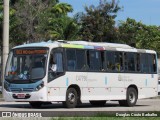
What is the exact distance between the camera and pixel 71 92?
77.7 ft

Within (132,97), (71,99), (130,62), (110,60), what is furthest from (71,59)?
(132,97)

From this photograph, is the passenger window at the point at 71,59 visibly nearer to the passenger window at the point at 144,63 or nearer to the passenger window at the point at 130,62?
the passenger window at the point at 130,62

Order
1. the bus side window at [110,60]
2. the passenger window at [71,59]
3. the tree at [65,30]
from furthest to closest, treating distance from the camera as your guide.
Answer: the tree at [65,30] → the bus side window at [110,60] → the passenger window at [71,59]

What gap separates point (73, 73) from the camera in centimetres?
2372

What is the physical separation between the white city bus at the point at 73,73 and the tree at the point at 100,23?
78.1 feet

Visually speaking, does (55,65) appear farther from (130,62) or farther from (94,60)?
(130,62)

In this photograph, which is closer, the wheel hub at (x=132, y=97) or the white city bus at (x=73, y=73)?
the white city bus at (x=73, y=73)

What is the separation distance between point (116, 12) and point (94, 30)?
288cm

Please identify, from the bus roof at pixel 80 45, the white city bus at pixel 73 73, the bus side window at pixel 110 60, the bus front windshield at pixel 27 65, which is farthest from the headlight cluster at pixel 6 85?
the bus side window at pixel 110 60

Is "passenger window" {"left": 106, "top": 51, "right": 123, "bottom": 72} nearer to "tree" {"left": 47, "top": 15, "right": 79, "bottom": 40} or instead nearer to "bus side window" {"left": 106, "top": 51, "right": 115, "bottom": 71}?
"bus side window" {"left": 106, "top": 51, "right": 115, "bottom": 71}

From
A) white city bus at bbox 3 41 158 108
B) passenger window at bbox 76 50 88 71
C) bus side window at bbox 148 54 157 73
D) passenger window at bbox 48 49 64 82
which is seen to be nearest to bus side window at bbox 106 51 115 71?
white city bus at bbox 3 41 158 108

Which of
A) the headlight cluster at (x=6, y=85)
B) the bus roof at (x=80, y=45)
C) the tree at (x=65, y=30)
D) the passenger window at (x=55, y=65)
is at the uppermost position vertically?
the tree at (x=65, y=30)

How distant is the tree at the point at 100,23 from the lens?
51625 millimetres

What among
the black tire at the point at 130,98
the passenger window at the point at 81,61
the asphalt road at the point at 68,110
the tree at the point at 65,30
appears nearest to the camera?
the asphalt road at the point at 68,110
